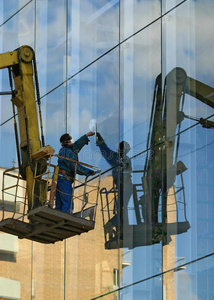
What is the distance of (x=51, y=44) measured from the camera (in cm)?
2388

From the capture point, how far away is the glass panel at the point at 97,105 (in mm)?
19766

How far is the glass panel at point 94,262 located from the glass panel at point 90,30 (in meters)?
3.26

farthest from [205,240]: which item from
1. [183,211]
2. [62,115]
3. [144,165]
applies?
[62,115]

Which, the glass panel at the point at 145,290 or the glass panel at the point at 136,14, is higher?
the glass panel at the point at 136,14

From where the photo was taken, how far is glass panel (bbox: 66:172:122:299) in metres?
19.0

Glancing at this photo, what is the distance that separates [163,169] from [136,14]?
13.1 feet

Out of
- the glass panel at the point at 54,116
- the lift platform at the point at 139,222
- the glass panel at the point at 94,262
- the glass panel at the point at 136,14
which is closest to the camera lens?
the lift platform at the point at 139,222

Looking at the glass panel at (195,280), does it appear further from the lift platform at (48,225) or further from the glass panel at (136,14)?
the glass panel at (136,14)

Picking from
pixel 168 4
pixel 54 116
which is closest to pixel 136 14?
pixel 168 4

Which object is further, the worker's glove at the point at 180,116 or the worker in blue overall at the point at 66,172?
the worker in blue overall at the point at 66,172

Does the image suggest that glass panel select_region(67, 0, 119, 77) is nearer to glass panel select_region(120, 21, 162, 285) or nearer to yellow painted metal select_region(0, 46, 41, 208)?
glass panel select_region(120, 21, 162, 285)

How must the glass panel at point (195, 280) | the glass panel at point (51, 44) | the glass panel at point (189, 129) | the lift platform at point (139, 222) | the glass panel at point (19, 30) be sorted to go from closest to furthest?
1. the glass panel at point (195, 280)
2. the glass panel at point (189, 129)
3. the lift platform at point (139, 222)
4. the glass panel at point (51, 44)
5. the glass panel at point (19, 30)

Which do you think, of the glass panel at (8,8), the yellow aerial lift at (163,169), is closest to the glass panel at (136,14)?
the yellow aerial lift at (163,169)

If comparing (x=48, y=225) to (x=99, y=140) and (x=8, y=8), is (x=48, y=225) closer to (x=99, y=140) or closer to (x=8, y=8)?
(x=99, y=140)
